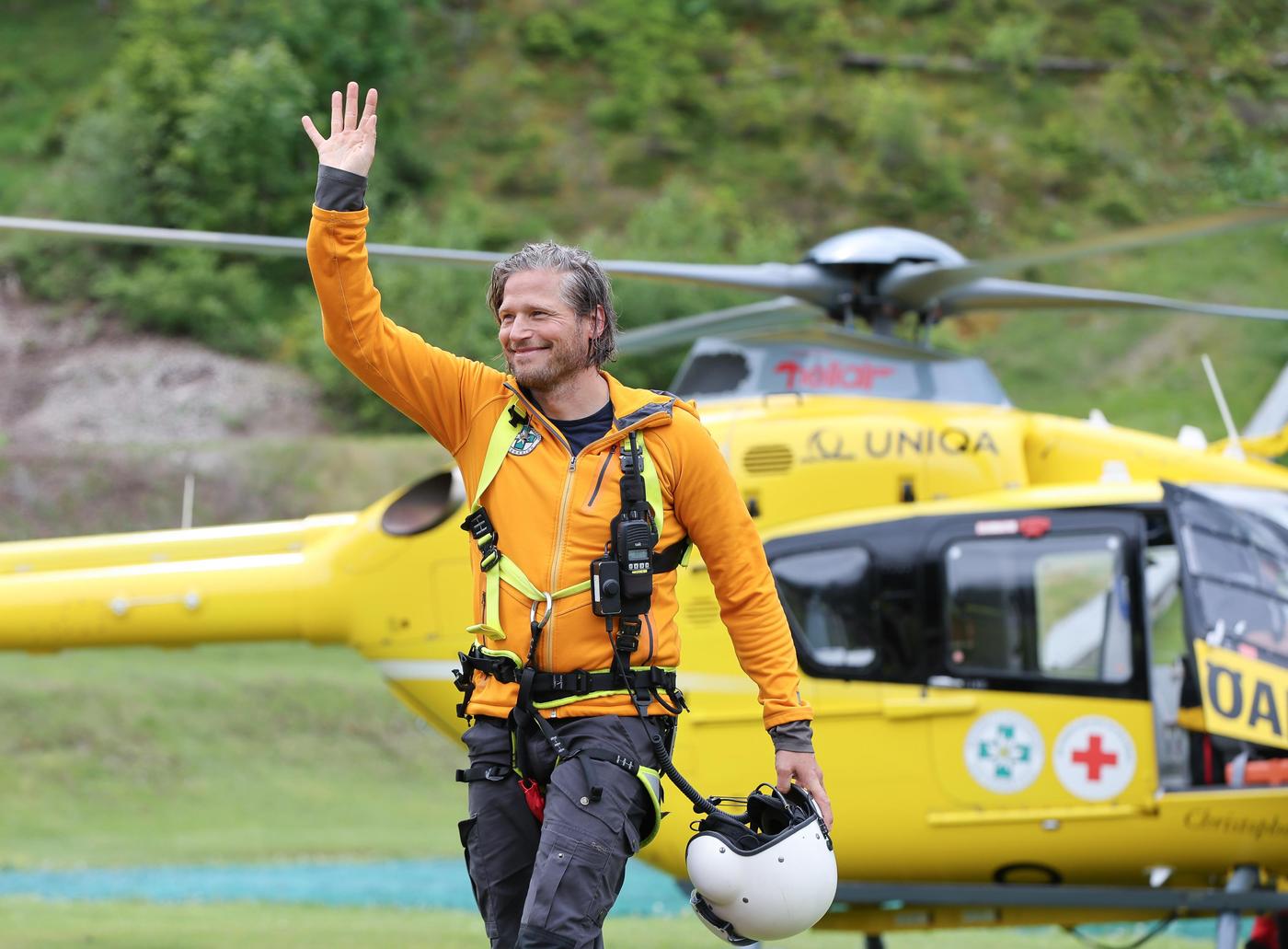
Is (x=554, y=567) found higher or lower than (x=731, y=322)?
lower

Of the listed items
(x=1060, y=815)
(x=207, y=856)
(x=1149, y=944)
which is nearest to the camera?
(x=1060, y=815)

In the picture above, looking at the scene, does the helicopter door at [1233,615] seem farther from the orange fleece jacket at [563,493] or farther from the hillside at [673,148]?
the hillside at [673,148]

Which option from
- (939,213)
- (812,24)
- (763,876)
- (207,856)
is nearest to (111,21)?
(812,24)

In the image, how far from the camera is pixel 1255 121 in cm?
4041

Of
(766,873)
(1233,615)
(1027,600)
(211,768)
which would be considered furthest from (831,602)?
(211,768)

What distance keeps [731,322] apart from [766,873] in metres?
4.24

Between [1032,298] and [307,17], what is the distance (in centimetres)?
3502

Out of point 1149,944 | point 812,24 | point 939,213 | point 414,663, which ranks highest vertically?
point 812,24

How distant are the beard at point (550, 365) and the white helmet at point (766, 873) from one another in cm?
101

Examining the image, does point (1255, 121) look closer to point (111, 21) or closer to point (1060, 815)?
point (111, 21)

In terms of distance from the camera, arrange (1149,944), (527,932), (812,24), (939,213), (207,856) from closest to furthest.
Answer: (527,932) → (1149,944) → (207,856) → (939,213) → (812,24)

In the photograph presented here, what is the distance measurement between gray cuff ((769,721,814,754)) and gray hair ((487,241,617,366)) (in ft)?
2.96

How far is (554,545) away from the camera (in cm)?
340

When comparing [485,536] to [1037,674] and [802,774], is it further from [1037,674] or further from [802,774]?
[1037,674]
